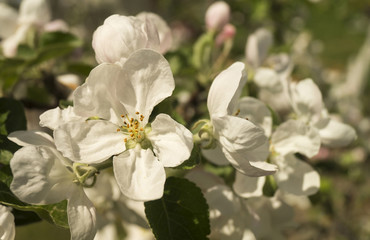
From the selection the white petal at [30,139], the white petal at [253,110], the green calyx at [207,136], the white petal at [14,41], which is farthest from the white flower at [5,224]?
the white petal at [14,41]

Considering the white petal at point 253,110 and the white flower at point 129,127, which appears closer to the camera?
the white flower at point 129,127

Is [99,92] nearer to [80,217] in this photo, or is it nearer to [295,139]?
[80,217]

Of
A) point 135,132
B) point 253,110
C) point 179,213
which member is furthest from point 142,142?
point 253,110

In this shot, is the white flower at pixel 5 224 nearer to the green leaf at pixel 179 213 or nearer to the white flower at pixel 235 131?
the green leaf at pixel 179 213

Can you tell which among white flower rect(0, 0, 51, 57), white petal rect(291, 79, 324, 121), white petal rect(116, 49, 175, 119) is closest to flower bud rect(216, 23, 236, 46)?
white petal rect(291, 79, 324, 121)

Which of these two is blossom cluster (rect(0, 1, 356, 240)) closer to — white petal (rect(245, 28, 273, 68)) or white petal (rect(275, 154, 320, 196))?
white petal (rect(275, 154, 320, 196))

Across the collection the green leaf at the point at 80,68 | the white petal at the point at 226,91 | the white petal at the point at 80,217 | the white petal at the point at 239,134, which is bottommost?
the white petal at the point at 80,217
